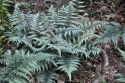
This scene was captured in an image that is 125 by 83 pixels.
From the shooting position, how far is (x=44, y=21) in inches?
138

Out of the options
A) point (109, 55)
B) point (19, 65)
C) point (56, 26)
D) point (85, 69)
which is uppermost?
point (56, 26)

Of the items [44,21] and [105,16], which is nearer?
[44,21]

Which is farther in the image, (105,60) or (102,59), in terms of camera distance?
(102,59)

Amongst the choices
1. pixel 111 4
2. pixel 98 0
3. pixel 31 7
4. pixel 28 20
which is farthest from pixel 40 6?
pixel 111 4

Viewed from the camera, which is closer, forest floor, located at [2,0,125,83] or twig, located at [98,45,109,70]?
forest floor, located at [2,0,125,83]

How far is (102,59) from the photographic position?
346 centimetres

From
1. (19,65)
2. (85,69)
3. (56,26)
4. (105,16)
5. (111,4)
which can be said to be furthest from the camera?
(111,4)

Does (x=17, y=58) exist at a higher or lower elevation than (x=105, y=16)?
lower

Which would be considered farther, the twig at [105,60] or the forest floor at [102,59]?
the twig at [105,60]

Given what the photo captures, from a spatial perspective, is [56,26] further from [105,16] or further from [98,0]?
[98,0]

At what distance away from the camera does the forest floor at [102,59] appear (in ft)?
10.2

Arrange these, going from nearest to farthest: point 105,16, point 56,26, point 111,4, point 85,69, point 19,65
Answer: point 19,65 → point 85,69 → point 56,26 → point 105,16 → point 111,4

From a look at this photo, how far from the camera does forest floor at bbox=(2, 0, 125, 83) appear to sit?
3111 millimetres

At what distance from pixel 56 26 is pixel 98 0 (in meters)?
2.48
